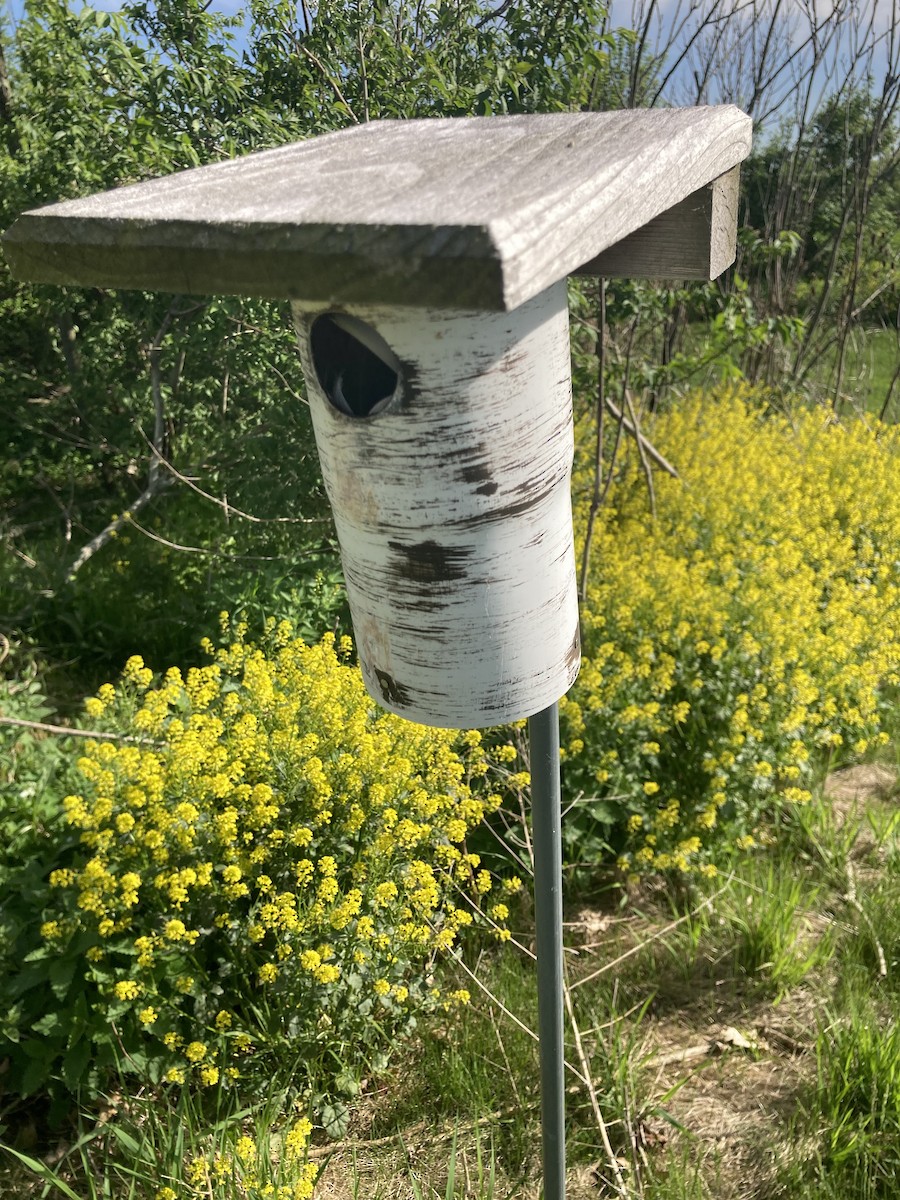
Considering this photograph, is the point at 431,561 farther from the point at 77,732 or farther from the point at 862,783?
the point at 862,783

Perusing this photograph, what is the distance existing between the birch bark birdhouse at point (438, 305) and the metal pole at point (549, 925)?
0.39ft

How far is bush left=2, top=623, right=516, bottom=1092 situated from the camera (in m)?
1.95

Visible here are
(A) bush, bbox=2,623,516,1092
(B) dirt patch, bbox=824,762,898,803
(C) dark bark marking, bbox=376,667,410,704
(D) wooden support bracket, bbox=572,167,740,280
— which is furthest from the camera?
(B) dirt patch, bbox=824,762,898,803

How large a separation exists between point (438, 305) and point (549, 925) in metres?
1.07

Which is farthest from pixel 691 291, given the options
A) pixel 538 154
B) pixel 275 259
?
pixel 275 259

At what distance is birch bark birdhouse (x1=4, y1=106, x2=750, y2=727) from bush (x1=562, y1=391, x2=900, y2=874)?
146cm

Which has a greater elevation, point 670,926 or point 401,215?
point 401,215

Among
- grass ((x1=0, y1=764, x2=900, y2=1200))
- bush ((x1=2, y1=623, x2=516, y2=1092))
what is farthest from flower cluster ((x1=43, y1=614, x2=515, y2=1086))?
grass ((x1=0, y1=764, x2=900, y2=1200))

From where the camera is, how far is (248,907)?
2.22m

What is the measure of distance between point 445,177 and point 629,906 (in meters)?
2.40

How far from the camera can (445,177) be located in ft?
3.17

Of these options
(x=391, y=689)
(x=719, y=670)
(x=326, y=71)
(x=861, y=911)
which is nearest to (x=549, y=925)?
(x=391, y=689)

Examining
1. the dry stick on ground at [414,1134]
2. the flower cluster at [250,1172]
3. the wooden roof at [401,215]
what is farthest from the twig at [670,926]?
the wooden roof at [401,215]

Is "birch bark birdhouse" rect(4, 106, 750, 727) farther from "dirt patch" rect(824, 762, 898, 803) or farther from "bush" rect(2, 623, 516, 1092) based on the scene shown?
"dirt patch" rect(824, 762, 898, 803)
